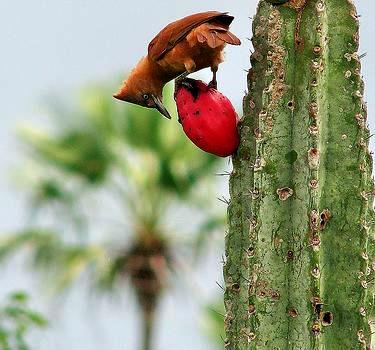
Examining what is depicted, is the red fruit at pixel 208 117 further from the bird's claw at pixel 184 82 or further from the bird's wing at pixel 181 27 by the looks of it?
the bird's wing at pixel 181 27

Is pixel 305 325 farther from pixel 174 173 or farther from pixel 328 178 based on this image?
pixel 174 173

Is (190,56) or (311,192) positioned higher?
(190,56)

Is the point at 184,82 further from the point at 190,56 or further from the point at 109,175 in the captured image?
the point at 109,175

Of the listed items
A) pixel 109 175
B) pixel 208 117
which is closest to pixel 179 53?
pixel 208 117

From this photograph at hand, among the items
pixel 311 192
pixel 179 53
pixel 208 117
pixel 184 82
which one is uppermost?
pixel 179 53

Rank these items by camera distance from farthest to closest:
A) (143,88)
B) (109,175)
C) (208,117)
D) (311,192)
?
(109,175) < (143,88) < (208,117) < (311,192)

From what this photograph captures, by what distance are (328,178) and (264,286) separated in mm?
431

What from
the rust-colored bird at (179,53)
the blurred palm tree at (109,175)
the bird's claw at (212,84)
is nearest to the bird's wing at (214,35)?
the rust-colored bird at (179,53)

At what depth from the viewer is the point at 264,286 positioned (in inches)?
148

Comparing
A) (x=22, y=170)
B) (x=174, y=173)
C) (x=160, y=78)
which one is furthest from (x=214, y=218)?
(x=160, y=78)

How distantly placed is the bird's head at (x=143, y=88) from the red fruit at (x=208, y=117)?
0.18m

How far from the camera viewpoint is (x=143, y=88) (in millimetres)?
4359

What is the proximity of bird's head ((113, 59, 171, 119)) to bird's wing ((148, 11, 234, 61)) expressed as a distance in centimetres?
14

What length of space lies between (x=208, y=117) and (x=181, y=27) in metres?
0.36
